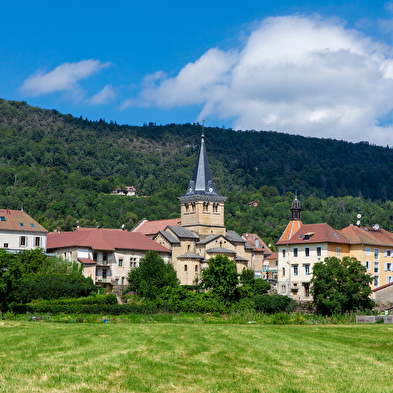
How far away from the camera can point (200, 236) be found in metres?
102

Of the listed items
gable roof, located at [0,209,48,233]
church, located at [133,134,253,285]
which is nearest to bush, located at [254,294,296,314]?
church, located at [133,134,253,285]

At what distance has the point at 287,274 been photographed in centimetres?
8344

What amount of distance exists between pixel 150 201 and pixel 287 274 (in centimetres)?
10934

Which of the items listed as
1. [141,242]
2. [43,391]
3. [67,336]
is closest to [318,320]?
[67,336]

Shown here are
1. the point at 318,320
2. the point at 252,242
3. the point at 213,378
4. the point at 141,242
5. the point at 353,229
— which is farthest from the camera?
the point at 252,242

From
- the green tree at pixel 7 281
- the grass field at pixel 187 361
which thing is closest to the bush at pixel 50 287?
the green tree at pixel 7 281

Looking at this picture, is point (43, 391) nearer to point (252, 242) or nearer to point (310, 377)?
point (310, 377)

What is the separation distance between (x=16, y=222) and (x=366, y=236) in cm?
4734

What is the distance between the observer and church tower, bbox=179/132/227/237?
103375mm

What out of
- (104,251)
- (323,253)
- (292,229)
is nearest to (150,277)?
(104,251)

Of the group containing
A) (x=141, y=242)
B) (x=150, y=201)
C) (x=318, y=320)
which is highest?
(x=150, y=201)

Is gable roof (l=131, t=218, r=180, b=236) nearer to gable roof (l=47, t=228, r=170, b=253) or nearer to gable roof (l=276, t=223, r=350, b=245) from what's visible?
gable roof (l=47, t=228, r=170, b=253)

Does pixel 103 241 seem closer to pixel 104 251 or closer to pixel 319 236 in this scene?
pixel 104 251

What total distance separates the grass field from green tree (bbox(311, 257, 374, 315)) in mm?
26483
